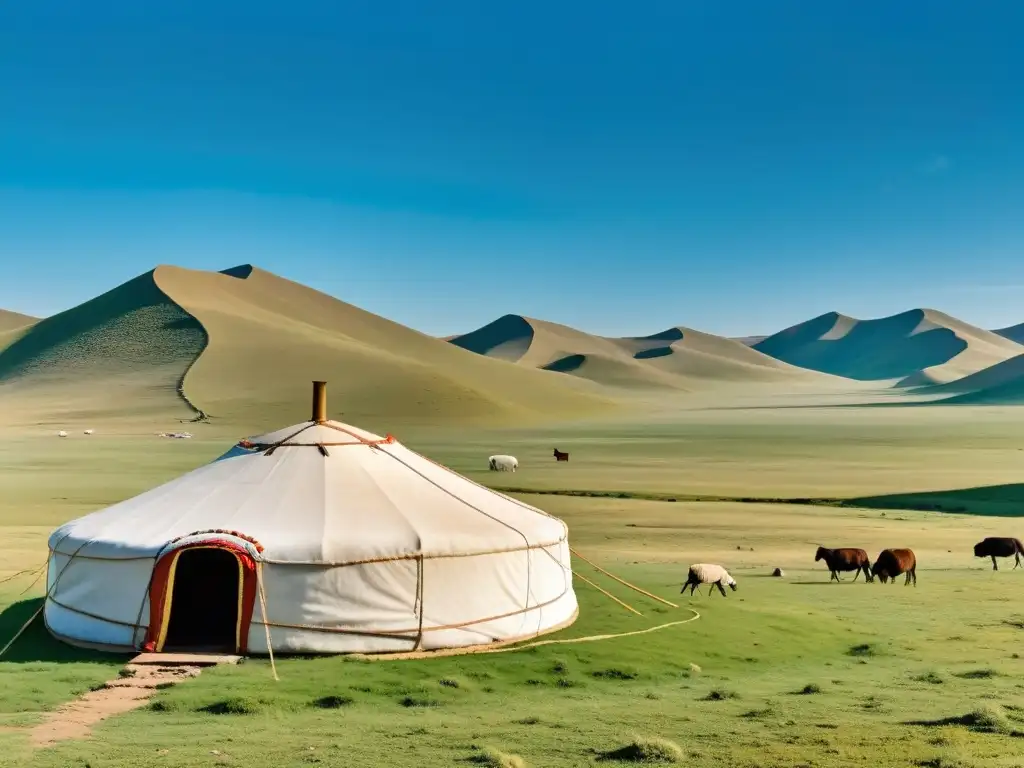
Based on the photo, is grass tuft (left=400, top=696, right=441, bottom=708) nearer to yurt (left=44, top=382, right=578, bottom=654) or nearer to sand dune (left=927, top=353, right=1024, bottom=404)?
yurt (left=44, top=382, right=578, bottom=654)

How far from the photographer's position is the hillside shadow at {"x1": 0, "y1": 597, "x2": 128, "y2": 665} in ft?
39.3

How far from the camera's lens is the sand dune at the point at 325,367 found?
302 feet

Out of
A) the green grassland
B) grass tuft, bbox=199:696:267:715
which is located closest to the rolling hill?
the green grassland

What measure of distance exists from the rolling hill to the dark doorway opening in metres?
66.2

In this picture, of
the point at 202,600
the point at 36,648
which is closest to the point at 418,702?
the point at 202,600

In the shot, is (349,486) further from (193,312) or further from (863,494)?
(193,312)

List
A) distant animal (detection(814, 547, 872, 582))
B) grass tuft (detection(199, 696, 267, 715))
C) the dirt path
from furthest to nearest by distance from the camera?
1. distant animal (detection(814, 547, 872, 582))
2. grass tuft (detection(199, 696, 267, 715))
3. the dirt path

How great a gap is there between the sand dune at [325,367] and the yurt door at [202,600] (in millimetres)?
64664

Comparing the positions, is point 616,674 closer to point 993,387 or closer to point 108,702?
point 108,702

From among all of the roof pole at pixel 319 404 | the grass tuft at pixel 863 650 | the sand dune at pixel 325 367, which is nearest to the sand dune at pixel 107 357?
the sand dune at pixel 325 367

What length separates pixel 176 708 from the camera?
9734mm

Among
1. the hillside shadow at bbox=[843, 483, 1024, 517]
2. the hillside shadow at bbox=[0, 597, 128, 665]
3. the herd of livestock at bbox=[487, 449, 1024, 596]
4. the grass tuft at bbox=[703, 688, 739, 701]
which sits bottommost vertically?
the grass tuft at bbox=[703, 688, 739, 701]

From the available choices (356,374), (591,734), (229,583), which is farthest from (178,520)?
(356,374)

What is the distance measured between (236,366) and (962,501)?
83016 mm
